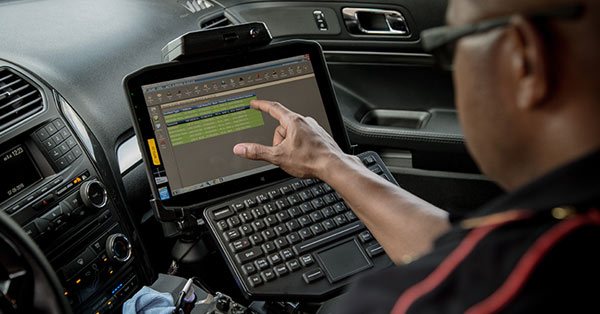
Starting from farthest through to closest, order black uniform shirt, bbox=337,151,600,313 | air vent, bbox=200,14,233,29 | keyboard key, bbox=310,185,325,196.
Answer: air vent, bbox=200,14,233,29
keyboard key, bbox=310,185,325,196
black uniform shirt, bbox=337,151,600,313

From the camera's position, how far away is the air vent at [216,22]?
1.91 metres

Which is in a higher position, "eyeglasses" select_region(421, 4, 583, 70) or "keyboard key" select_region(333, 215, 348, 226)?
"eyeglasses" select_region(421, 4, 583, 70)

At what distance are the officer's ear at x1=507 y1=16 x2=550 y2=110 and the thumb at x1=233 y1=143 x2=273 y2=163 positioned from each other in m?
0.70

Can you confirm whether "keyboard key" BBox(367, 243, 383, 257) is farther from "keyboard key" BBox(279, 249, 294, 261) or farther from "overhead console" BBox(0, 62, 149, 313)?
"overhead console" BBox(0, 62, 149, 313)

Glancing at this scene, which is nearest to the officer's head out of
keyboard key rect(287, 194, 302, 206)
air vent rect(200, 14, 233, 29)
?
keyboard key rect(287, 194, 302, 206)

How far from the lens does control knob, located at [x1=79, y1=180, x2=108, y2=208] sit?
46.8 inches

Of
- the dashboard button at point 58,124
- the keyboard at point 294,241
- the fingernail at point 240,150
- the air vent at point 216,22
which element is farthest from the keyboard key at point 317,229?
the air vent at point 216,22

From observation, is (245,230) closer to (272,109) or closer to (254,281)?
(254,281)

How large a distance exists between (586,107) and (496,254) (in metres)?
0.15

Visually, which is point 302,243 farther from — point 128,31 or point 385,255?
point 128,31

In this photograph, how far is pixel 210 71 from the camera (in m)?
1.24

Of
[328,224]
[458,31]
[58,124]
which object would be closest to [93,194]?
[58,124]

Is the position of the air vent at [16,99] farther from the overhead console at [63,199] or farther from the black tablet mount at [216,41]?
the black tablet mount at [216,41]

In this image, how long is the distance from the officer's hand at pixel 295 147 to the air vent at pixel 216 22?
0.76 metres
